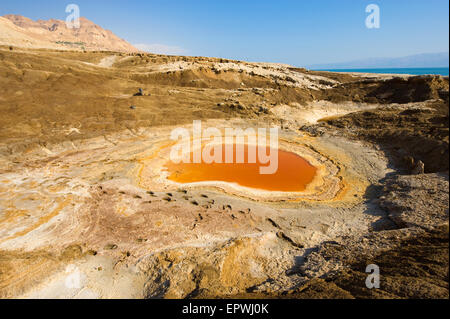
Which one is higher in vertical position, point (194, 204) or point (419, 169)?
point (419, 169)

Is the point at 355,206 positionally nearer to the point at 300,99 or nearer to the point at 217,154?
the point at 217,154

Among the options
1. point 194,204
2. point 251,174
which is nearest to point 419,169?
point 251,174

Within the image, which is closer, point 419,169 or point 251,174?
point 419,169

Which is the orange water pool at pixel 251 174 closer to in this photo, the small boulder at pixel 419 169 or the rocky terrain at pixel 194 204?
the rocky terrain at pixel 194 204

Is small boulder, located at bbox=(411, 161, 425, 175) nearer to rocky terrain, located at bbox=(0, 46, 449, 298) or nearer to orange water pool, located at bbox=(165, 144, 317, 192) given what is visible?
rocky terrain, located at bbox=(0, 46, 449, 298)

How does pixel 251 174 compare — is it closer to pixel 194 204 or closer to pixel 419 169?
pixel 194 204

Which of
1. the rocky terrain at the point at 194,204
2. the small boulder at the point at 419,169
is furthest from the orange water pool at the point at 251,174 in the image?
the small boulder at the point at 419,169
